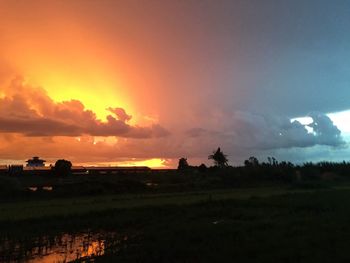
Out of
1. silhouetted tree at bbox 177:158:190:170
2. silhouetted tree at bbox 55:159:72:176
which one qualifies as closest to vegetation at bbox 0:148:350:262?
silhouetted tree at bbox 55:159:72:176

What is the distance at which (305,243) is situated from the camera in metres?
14.9

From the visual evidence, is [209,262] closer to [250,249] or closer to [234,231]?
[250,249]

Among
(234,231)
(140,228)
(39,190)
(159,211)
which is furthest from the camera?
(39,190)

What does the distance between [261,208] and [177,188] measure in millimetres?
25523

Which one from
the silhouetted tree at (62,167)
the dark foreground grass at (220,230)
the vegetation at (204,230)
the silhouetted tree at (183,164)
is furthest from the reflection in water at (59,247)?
the silhouetted tree at (183,164)

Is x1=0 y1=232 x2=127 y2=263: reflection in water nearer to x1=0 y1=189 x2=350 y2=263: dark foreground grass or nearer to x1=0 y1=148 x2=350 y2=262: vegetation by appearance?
x1=0 y1=148 x2=350 y2=262: vegetation

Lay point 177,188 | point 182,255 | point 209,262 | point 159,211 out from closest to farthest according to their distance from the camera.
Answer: point 209,262, point 182,255, point 159,211, point 177,188

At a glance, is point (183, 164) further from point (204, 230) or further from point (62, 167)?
point (204, 230)

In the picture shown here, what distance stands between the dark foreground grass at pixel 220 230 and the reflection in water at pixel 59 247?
0.80 metres

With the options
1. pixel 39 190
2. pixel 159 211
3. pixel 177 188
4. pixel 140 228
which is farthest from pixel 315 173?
pixel 140 228

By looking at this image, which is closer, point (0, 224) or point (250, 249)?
point (250, 249)

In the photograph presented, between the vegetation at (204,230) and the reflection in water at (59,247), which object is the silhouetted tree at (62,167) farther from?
the reflection in water at (59,247)

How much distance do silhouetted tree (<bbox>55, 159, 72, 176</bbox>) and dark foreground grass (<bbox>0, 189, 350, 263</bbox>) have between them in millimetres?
46372

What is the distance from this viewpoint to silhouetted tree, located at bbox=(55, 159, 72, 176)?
7222cm
